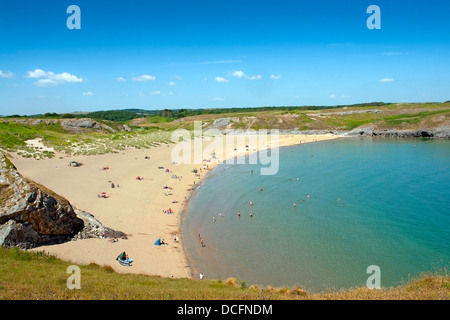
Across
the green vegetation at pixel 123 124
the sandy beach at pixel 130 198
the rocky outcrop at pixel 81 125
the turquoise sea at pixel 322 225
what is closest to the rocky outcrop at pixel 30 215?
the sandy beach at pixel 130 198

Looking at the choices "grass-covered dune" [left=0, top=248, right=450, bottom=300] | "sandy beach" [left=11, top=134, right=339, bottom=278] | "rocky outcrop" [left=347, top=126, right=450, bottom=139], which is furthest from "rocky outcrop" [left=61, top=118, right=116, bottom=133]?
"rocky outcrop" [left=347, top=126, right=450, bottom=139]

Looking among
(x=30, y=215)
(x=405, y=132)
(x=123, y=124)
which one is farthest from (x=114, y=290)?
(x=405, y=132)

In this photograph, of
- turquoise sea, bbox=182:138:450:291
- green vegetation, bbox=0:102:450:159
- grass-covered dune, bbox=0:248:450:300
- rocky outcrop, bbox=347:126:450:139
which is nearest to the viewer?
grass-covered dune, bbox=0:248:450:300

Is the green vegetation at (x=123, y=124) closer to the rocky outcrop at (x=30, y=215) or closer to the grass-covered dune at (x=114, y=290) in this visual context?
the rocky outcrop at (x=30, y=215)

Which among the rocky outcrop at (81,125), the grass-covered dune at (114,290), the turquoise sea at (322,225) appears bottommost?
the turquoise sea at (322,225)

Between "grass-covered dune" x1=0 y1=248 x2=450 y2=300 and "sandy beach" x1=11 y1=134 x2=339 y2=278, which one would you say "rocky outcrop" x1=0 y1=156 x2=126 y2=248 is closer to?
"sandy beach" x1=11 y1=134 x2=339 y2=278

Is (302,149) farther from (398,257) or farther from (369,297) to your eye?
(369,297)
